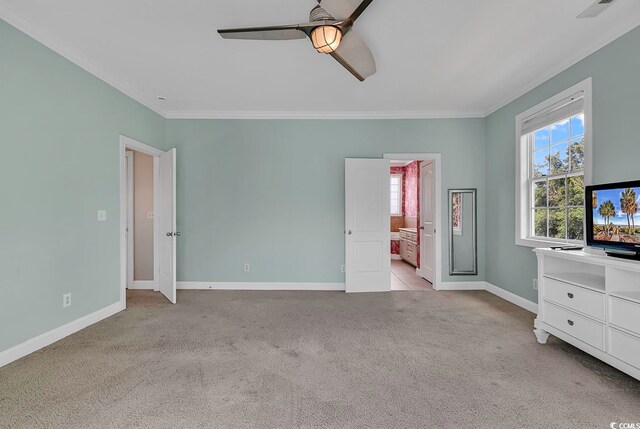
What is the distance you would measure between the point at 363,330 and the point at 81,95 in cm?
370

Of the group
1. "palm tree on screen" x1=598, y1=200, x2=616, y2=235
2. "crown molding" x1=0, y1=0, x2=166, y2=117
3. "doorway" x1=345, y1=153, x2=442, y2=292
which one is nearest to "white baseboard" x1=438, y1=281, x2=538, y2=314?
"doorway" x1=345, y1=153, x2=442, y2=292

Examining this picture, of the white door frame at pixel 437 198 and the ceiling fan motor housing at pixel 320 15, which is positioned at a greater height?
the ceiling fan motor housing at pixel 320 15

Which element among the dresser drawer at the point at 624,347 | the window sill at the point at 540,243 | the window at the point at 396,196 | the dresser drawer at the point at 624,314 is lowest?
the dresser drawer at the point at 624,347

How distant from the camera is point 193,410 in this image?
5.63 feet

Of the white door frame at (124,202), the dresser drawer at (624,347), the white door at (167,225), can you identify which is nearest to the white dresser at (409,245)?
the dresser drawer at (624,347)

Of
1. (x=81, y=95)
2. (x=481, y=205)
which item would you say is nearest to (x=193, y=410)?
(x=81, y=95)

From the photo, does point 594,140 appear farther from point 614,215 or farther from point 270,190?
point 270,190

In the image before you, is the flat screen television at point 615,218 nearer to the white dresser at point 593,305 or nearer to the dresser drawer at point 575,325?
the white dresser at point 593,305

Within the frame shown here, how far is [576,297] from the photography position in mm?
2271

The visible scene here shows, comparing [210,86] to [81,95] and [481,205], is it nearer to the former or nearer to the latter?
[81,95]

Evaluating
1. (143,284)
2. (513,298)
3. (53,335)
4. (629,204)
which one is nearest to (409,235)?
(513,298)

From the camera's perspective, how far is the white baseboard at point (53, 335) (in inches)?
88.6

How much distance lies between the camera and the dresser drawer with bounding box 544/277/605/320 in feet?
6.88

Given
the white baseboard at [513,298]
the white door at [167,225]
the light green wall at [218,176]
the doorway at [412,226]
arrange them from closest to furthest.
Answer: the light green wall at [218,176] < the white baseboard at [513,298] < the white door at [167,225] < the doorway at [412,226]
